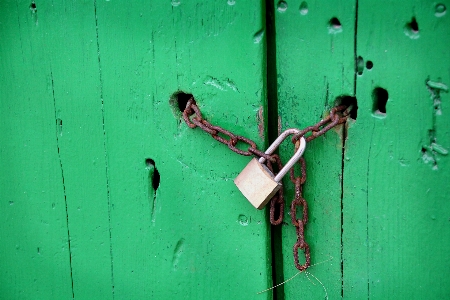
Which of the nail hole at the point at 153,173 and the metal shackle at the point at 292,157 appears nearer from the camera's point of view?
the metal shackle at the point at 292,157

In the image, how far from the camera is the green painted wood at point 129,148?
994 millimetres

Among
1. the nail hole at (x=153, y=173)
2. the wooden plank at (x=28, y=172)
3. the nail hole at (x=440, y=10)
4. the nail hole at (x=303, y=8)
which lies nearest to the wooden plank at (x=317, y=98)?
the nail hole at (x=303, y=8)

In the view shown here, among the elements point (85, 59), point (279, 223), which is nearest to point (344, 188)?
point (279, 223)

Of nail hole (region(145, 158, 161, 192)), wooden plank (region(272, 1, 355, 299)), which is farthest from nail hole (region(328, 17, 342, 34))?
nail hole (region(145, 158, 161, 192))

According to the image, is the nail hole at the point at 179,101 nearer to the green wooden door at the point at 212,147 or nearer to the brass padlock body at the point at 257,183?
the green wooden door at the point at 212,147

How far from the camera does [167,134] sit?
1056mm

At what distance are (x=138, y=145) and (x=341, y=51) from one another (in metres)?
0.44

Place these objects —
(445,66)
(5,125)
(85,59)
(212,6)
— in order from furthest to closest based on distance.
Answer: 1. (5,125)
2. (85,59)
3. (212,6)
4. (445,66)

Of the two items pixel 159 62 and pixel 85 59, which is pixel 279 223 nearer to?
pixel 159 62

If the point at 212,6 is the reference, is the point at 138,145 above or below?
below

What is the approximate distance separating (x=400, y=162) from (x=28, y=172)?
787mm

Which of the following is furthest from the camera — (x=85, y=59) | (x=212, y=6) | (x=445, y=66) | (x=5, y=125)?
(x=5, y=125)

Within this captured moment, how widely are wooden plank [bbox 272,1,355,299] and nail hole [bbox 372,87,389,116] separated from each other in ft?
0.14

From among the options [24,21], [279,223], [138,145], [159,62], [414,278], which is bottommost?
[414,278]
